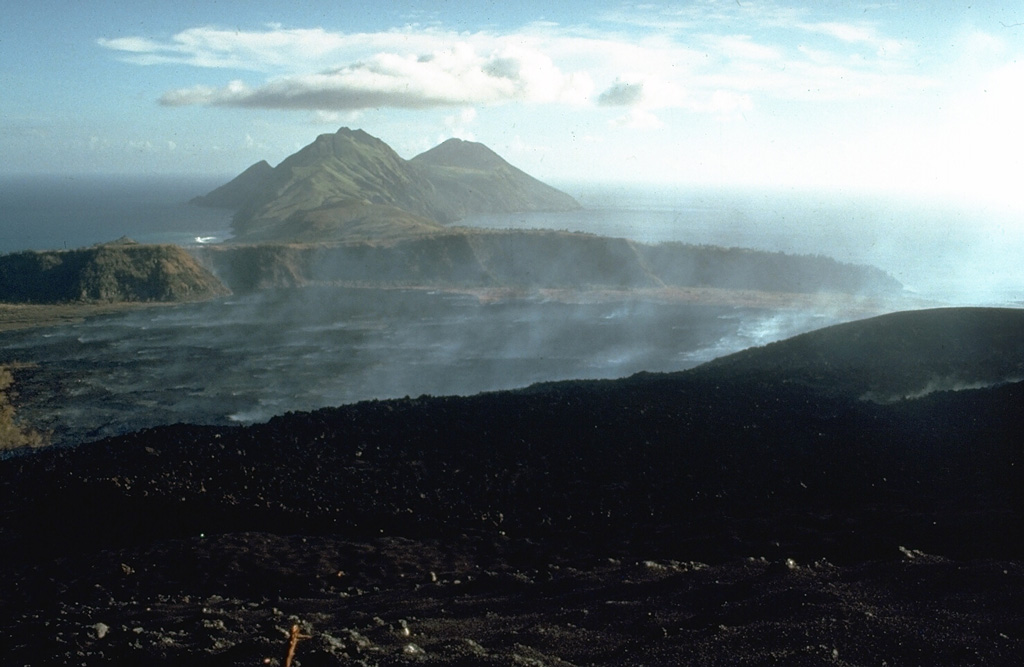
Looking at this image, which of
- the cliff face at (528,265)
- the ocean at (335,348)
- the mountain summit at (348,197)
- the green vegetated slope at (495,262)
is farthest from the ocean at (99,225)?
the ocean at (335,348)

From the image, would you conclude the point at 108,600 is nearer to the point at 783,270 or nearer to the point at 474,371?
the point at 474,371

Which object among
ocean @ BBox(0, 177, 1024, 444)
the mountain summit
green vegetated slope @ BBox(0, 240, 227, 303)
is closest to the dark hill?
ocean @ BBox(0, 177, 1024, 444)

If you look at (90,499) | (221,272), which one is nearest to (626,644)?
(90,499)

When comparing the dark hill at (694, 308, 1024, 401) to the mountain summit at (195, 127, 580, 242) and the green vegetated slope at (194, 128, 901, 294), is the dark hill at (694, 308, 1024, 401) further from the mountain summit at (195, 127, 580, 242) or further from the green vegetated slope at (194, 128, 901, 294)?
the mountain summit at (195, 127, 580, 242)

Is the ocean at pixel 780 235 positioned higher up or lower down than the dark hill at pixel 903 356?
higher up

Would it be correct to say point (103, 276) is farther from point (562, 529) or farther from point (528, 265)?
point (562, 529)

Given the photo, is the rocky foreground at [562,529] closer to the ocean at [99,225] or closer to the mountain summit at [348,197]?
the mountain summit at [348,197]

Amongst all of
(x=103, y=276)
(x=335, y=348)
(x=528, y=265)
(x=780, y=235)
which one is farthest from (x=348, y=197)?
(x=780, y=235)
